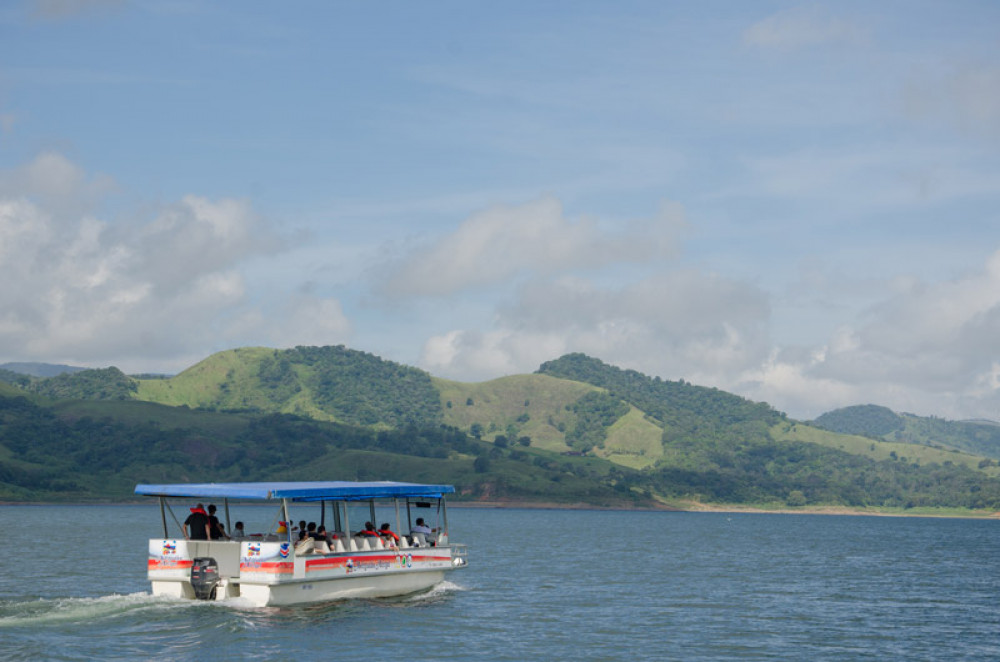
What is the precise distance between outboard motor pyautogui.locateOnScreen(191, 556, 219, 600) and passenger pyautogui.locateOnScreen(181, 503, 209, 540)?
2011 millimetres

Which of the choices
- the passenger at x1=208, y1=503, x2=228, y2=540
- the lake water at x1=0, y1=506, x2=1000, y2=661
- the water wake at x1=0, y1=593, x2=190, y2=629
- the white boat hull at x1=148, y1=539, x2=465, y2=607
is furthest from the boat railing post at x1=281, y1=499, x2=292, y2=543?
the water wake at x1=0, y1=593, x2=190, y2=629

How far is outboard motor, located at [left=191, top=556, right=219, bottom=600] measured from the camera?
3978 centimetres

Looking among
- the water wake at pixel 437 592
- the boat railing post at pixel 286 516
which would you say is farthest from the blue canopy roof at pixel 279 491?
the water wake at pixel 437 592

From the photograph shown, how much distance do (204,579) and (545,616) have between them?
1471 centimetres

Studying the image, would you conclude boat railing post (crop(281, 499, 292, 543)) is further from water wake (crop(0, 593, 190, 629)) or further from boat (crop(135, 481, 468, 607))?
water wake (crop(0, 593, 190, 629))

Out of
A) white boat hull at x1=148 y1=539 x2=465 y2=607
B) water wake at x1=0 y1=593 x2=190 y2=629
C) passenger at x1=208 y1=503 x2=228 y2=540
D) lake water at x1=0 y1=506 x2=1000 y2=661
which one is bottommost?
lake water at x1=0 y1=506 x2=1000 y2=661

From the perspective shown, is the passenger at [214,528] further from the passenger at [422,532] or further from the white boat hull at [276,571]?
the passenger at [422,532]

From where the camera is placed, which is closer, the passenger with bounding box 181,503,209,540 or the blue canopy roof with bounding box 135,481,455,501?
the blue canopy roof with bounding box 135,481,455,501

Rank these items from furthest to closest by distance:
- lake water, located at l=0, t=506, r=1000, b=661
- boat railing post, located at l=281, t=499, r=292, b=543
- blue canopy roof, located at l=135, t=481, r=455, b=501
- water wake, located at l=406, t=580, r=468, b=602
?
water wake, located at l=406, t=580, r=468, b=602
blue canopy roof, located at l=135, t=481, r=455, b=501
boat railing post, located at l=281, t=499, r=292, b=543
lake water, located at l=0, t=506, r=1000, b=661

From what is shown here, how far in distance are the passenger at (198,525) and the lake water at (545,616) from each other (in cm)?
294

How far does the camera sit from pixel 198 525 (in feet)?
138

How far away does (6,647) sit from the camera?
34438 millimetres

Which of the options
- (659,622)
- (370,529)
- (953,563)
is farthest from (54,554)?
(953,563)

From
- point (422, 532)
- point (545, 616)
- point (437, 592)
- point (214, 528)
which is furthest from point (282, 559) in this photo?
point (545, 616)
